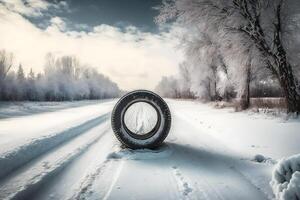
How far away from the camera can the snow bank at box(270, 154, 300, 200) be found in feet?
9.78

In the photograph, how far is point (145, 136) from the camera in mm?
7109

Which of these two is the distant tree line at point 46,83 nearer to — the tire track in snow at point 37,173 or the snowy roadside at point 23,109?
the snowy roadside at point 23,109

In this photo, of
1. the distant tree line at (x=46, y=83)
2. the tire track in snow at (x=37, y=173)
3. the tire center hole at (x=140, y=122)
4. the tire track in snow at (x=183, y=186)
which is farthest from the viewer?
the distant tree line at (x=46, y=83)

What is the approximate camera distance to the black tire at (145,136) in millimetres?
6832

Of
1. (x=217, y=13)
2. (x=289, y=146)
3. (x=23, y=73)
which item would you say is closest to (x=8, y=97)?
(x=23, y=73)

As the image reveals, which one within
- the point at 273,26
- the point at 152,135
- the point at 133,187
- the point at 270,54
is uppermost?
the point at 273,26

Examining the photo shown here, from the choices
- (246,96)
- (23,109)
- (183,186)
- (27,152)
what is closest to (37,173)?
(27,152)

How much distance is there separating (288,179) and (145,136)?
420cm

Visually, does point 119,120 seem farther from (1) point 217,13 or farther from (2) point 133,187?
(1) point 217,13

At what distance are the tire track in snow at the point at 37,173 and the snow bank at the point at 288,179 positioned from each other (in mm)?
3341

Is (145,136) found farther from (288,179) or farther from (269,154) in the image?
(288,179)

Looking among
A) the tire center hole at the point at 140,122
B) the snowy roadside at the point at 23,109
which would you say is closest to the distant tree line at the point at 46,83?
the snowy roadside at the point at 23,109

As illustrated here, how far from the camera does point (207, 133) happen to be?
10.1 metres

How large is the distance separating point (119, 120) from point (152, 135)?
0.92m
